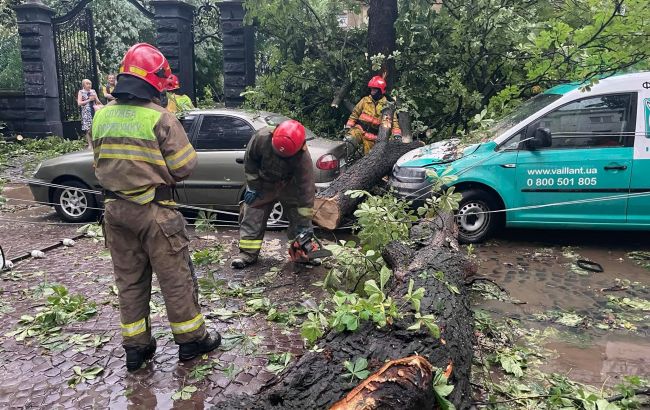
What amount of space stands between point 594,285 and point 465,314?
2.31m

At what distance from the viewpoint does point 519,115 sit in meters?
6.50

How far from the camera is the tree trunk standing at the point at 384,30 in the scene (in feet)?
29.9

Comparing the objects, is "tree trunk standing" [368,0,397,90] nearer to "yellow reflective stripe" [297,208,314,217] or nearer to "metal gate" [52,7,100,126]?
"yellow reflective stripe" [297,208,314,217]

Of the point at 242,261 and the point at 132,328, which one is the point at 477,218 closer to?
the point at 242,261

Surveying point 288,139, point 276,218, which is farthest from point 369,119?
point 288,139

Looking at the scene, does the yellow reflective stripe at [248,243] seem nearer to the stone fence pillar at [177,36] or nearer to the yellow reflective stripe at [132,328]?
the yellow reflective stripe at [132,328]

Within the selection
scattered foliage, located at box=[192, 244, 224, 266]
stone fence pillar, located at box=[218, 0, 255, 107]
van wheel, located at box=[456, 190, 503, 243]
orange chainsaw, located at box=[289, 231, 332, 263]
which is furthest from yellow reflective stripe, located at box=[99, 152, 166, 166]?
stone fence pillar, located at box=[218, 0, 255, 107]

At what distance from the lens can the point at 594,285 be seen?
5176 millimetres

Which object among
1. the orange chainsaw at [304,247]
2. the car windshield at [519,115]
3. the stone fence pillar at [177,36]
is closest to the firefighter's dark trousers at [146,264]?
the orange chainsaw at [304,247]

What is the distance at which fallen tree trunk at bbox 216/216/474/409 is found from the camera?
7.82ft

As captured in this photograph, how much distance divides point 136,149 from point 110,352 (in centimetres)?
162

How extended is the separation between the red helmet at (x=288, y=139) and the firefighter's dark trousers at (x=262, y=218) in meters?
0.64

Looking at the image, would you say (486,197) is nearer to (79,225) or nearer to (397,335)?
(397,335)

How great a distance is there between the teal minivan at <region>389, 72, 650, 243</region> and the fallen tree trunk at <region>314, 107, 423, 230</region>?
31.1 inches
